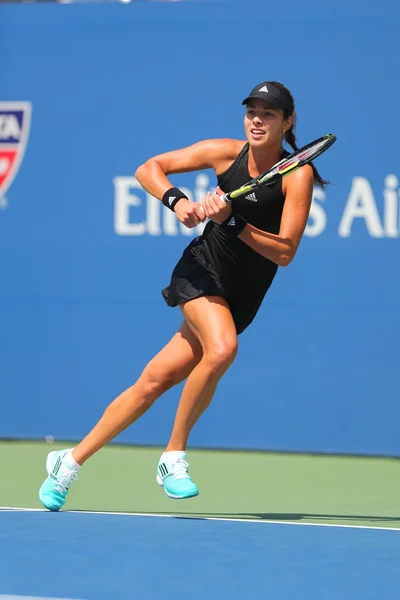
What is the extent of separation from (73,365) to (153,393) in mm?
2378

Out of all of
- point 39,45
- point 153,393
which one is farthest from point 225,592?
point 39,45

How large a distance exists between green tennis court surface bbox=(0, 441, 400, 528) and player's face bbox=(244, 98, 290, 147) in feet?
4.96

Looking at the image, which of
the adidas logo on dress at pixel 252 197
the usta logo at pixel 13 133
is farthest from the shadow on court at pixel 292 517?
the usta logo at pixel 13 133

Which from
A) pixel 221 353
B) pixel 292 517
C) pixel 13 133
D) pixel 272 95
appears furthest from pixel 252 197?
pixel 13 133

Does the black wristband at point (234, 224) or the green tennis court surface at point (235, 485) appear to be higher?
the black wristband at point (234, 224)

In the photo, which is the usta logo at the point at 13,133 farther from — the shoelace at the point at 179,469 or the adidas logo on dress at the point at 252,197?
the shoelace at the point at 179,469

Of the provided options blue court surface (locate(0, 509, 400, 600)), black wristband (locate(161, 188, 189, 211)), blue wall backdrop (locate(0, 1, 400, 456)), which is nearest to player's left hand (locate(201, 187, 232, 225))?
black wristband (locate(161, 188, 189, 211))

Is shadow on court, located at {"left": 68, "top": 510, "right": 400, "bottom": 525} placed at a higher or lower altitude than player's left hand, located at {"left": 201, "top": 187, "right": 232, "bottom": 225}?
lower

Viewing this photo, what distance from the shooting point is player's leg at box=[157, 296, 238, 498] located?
15.6 feet

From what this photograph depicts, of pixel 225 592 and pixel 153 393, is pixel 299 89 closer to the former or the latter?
pixel 153 393

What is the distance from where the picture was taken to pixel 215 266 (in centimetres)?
501

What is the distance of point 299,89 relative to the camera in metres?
6.90

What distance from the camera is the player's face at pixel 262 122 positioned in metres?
4.80

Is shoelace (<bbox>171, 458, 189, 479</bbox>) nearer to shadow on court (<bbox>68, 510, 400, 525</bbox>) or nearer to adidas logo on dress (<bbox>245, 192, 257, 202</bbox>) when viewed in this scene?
shadow on court (<bbox>68, 510, 400, 525</bbox>)
